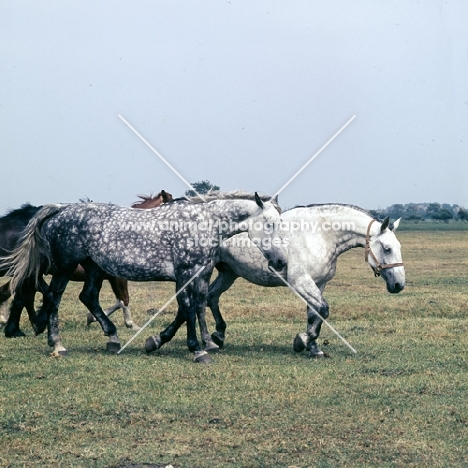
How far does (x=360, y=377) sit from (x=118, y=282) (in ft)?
16.8

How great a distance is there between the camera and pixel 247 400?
8.12 m

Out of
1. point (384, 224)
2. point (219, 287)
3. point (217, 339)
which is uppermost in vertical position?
point (384, 224)

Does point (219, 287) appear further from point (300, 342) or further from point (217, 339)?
point (300, 342)

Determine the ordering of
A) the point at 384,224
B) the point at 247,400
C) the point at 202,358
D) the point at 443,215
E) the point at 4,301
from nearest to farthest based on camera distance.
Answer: the point at 247,400, the point at 202,358, the point at 384,224, the point at 4,301, the point at 443,215

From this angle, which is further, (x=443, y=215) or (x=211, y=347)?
(x=443, y=215)

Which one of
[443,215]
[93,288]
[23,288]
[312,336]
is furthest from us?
[443,215]

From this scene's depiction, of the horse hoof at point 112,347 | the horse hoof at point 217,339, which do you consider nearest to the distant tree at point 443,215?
the horse hoof at point 217,339

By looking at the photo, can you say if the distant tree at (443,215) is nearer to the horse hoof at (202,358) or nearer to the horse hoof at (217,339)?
the horse hoof at (217,339)

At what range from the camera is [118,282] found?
13.2 meters

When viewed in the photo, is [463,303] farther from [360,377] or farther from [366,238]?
[360,377]

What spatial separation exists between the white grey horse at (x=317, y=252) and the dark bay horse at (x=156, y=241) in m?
0.50

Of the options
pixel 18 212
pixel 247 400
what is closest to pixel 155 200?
pixel 18 212

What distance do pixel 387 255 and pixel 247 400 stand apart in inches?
125

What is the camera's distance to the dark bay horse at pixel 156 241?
33.4 feet
